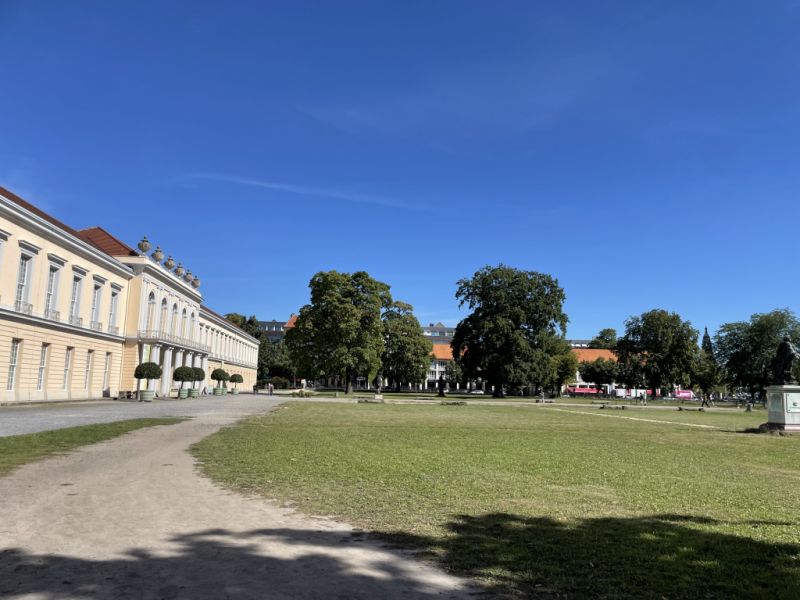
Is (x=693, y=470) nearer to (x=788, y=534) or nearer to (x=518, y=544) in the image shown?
(x=788, y=534)

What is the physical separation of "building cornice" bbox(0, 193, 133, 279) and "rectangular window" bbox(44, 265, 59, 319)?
196 cm

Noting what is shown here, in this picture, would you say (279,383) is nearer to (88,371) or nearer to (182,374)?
(182,374)

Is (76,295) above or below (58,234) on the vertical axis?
below

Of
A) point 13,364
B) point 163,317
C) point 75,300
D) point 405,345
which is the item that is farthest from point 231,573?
point 405,345

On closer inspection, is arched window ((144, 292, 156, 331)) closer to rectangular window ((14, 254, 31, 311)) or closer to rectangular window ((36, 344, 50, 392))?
rectangular window ((36, 344, 50, 392))

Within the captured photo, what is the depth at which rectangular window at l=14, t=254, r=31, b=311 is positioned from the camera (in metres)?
34.7

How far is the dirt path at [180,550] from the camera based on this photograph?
14.4ft

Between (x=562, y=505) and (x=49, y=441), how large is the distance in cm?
1203

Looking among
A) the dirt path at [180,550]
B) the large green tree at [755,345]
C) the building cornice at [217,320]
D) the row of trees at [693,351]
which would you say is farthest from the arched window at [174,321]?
the large green tree at [755,345]

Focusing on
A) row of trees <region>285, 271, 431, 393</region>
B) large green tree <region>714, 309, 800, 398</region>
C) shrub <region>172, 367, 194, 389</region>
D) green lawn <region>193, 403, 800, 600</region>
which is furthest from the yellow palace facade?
large green tree <region>714, 309, 800, 398</region>

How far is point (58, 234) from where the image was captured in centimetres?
3741

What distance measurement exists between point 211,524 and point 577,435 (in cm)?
1660

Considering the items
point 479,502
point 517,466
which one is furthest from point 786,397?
point 479,502

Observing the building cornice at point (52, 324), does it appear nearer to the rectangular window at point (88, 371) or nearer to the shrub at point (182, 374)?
the rectangular window at point (88, 371)
